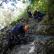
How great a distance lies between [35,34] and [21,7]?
2.41 m

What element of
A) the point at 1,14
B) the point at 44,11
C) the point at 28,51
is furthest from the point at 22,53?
the point at 1,14

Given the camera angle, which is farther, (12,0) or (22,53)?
(12,0)

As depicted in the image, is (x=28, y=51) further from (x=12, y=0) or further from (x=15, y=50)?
(x=12, y=0)

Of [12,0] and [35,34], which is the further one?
[12,0]

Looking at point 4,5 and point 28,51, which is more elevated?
point 4,5

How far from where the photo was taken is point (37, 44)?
159 inches

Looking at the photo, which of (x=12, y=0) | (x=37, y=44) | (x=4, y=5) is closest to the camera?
(x=37, y=44)

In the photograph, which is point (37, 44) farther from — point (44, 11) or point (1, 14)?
point (1, 14)

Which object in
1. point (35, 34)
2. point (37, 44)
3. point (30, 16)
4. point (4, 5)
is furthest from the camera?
point (4, 5)

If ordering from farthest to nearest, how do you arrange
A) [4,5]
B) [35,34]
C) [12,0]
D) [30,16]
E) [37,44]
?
[4,5] < [12,0] < [30,16] < [35,34] < [37,44]

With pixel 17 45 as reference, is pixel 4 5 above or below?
above

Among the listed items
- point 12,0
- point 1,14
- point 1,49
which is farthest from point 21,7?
point 1,49

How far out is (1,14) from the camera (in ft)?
23.4

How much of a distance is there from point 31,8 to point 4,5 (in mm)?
1639
